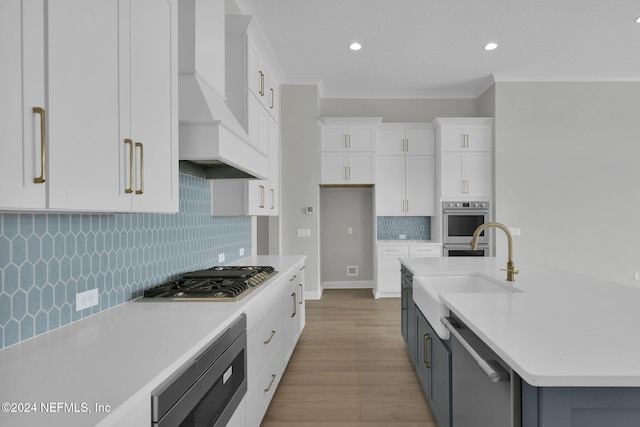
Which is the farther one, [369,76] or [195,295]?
[369,76]

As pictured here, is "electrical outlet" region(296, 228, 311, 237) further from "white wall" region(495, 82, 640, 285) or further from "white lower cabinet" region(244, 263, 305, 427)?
"white wall" region(495, 82, 640, 285)

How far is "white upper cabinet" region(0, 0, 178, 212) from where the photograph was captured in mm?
869

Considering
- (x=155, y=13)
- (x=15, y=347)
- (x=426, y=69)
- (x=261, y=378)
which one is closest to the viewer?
(x=15, y=347)

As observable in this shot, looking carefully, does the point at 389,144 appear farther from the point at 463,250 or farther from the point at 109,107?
the point at 109,107

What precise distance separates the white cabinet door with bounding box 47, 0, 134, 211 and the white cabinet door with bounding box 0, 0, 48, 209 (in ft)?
0.09

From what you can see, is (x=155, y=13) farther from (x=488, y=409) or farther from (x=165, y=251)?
(x=488, y=409)

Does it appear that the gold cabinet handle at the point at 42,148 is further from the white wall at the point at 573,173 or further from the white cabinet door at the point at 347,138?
the white wall at the point at 573,173

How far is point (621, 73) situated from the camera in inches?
185

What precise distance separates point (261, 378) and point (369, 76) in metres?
4.23

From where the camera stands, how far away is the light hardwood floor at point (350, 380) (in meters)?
2.14

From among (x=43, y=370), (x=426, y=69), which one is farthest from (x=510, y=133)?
(x=43, y=370)

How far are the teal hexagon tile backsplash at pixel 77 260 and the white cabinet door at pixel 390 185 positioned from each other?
342 cm

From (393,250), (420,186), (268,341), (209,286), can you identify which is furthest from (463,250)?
(209,286)

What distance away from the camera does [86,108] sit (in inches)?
38.4
